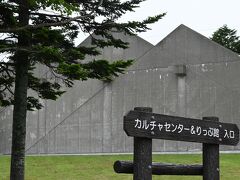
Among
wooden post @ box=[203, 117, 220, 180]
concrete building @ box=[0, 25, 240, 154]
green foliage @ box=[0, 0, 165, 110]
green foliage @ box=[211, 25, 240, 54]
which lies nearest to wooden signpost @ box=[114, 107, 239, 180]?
wooden post @ box=[203, 117, 220, 180]

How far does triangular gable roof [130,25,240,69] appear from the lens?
23.8m

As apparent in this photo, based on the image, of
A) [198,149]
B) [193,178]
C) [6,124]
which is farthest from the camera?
[6,124]

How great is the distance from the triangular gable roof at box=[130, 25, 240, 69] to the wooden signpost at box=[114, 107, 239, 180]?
17962 millimetres

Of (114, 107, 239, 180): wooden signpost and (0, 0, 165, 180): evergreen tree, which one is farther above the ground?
(0, 0, 165, 180): evergreen tree

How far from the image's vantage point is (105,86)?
2698 cm

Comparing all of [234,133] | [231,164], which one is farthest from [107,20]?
[231,164]

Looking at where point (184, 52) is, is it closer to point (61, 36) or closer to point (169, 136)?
point (61, 36)

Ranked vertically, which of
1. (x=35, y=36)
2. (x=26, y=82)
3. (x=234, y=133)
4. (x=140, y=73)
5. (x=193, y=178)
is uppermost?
(x=140, y=73)

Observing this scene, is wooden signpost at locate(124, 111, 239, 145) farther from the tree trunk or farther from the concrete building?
the concrete building

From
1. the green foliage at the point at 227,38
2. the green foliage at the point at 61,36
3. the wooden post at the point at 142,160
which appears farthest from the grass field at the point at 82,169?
the green foliage at the point at 227,38

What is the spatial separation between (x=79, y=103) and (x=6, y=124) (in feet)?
18.1

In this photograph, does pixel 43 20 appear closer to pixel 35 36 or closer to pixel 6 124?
pixel 35 36

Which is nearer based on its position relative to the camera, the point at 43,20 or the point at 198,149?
the point at 43,20

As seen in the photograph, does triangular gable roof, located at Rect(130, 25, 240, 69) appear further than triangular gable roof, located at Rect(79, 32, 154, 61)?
No
